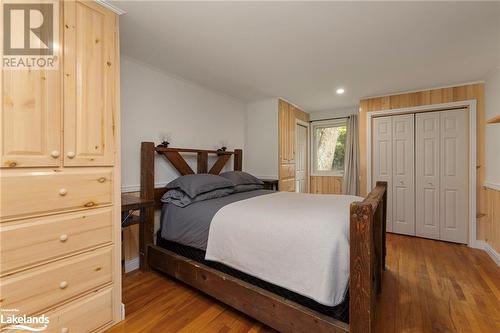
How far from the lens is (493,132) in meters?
2.79

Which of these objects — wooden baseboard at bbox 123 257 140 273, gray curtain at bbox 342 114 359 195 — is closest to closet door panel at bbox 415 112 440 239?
gray curtain at bbox 342 114 359 195

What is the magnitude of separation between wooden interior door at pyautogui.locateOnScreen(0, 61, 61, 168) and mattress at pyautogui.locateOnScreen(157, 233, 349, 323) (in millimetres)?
1290

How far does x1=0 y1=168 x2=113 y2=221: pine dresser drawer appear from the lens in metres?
1.19

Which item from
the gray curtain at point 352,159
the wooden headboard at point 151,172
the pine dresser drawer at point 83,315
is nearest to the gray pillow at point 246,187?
the wooden headboard at point 151,172

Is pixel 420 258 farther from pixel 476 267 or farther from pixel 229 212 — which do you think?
pixel 229 212

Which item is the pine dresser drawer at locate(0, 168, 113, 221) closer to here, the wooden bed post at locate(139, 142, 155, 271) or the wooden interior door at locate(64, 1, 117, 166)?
the wooden interior door at locate(64, 1, 117, 166)

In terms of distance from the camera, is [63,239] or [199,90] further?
[199,90]

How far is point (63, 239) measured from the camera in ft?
4.52

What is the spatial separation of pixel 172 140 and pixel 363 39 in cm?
235

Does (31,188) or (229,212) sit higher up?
(31,188)

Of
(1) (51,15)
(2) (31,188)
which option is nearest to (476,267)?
(2) (31,188)

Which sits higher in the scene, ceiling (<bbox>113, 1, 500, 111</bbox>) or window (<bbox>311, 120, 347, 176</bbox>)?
ceiling (<bbox>113, 1, 500, 111</bbox>)

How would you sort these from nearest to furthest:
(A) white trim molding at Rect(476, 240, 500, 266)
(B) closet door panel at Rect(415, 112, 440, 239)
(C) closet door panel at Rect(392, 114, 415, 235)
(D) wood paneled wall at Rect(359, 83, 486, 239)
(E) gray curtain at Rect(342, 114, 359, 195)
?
(A) white trim molding at Rect(476, 240, 500, 266)
(D) wood paneled wall at Rect(359, 83, 486, 239)
(B) closet door panel at Rect(415, 112, 440, 239)
(C) closet door panel at Rect(392, 114, 415, 235)
(E) gray curtain at Rect(342, 114, 359, 195)

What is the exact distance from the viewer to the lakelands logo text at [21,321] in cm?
118
